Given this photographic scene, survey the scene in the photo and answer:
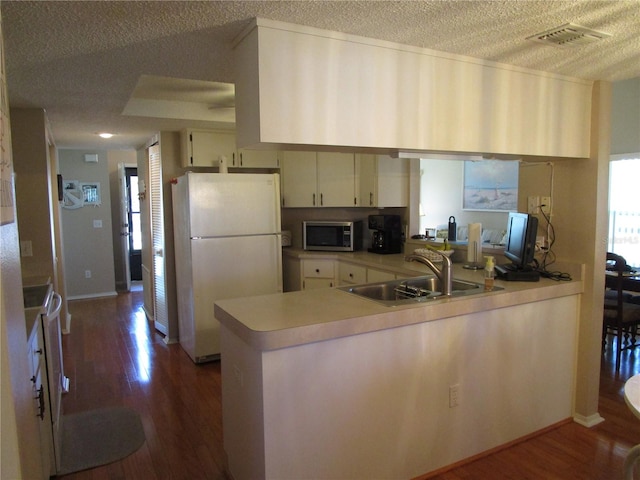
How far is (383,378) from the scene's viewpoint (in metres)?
2.10

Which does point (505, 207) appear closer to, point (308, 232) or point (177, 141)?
point (308, 232)

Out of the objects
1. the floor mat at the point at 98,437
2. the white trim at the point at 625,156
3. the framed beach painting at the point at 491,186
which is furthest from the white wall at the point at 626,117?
the floor mat at the point at 98,437

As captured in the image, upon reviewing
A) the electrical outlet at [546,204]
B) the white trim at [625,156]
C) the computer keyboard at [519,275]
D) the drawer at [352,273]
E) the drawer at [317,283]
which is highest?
the white trim at [625,156]

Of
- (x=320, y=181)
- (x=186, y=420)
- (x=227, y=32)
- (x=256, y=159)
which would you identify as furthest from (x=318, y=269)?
(x=227, y=32)

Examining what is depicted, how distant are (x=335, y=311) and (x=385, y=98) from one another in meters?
1.03

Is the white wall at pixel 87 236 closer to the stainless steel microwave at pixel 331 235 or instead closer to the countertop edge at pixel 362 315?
the stainless steel microwave at pixel 331 235

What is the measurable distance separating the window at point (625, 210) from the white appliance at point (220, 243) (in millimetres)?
3954

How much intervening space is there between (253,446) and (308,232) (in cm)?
283

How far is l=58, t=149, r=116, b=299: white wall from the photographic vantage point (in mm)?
6488

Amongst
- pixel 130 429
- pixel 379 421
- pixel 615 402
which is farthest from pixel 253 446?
pixel 615 402

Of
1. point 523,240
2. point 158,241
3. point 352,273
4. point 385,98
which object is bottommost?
point 352,273

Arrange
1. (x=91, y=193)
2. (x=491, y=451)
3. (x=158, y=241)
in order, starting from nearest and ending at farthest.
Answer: (x=491, y=451) < (x=158, y=241) < (x=91, y=193)

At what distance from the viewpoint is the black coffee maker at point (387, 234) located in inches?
170

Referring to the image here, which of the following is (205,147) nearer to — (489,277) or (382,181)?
(382,181)
